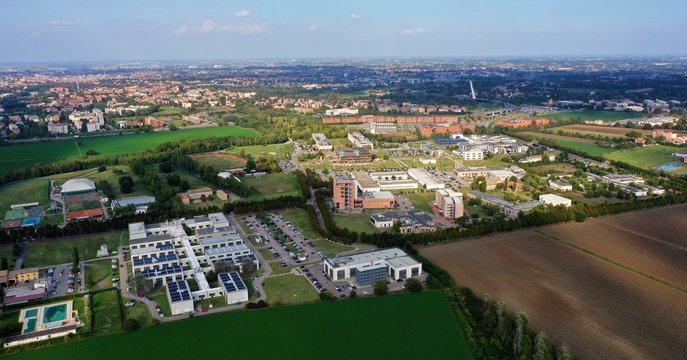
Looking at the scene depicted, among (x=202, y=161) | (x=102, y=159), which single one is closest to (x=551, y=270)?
(x=202, y=161)

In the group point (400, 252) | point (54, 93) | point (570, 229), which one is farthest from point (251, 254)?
point (54, 93)

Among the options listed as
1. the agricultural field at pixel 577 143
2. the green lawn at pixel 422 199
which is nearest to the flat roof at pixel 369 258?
the green lawn at pixel 422 199

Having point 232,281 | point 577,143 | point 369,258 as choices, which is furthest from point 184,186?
point 577,143

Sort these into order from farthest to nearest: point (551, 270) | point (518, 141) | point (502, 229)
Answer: point (518, 141)
point (502, 229)
point (551, 270)

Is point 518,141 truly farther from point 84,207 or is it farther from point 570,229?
point 84,207

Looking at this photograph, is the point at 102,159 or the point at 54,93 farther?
the point at 54,93

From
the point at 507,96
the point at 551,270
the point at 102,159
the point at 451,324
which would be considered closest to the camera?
the point at 451,324

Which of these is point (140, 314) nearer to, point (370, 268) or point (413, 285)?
point (370, 268)
